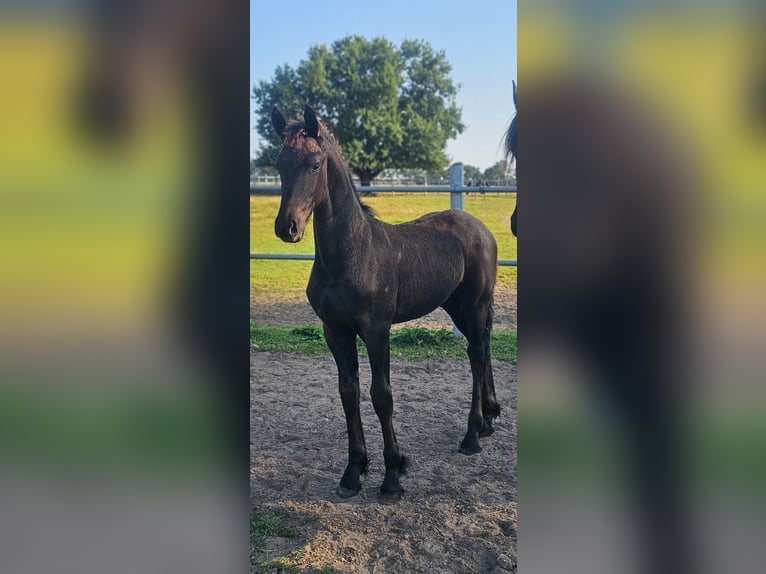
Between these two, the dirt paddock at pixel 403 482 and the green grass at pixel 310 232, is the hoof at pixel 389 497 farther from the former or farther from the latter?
the green grass at pixel 310 232

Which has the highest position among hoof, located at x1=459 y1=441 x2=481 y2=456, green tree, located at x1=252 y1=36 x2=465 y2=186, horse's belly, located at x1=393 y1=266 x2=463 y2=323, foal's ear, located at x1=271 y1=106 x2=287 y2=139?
green tree, located at x1=252 y1=36 x2=465 y2=186

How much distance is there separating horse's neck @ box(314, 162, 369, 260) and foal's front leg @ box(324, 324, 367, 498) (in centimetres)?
40

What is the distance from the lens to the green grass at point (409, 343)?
5762mm

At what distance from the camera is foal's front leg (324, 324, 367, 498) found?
2883 mm

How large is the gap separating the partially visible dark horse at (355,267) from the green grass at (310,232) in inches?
201

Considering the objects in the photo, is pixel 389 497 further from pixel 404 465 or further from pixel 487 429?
pixel 487 429

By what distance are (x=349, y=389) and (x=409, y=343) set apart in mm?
3230

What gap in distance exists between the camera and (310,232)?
33.4 feet
